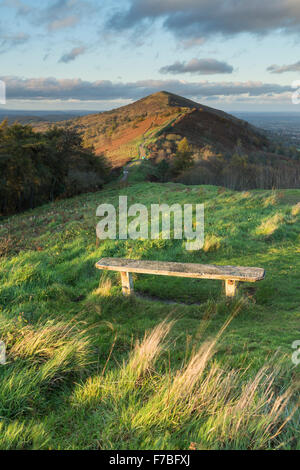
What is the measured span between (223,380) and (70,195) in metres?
34.4

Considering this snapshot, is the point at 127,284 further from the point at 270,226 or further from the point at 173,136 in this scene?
the point at 173,136

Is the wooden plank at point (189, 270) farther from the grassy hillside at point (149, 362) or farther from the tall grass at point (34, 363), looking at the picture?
the tall grass at point (34, 363)

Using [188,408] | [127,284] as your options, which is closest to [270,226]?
[127,284]

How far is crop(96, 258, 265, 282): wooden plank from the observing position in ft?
16.4

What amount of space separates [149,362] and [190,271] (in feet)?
7.22

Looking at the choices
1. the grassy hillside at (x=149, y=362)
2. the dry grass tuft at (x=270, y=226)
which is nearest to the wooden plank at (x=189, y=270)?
the grassy hillside at (x=149, y=362)

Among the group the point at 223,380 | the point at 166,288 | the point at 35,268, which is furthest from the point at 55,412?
the point at 35,268

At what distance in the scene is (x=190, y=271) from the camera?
5266mm

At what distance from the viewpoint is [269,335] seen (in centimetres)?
415

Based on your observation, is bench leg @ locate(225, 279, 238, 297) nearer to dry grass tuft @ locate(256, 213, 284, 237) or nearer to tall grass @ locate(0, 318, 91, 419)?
tall grass @ locate(0, 318, 91, 419)

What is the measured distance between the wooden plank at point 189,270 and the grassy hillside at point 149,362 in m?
0.46

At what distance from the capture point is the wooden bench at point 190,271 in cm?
501

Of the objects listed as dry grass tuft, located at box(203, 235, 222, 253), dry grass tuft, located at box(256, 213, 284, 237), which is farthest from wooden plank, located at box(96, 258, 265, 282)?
dry grass tuft, located at box(256, 213, 284, 237)

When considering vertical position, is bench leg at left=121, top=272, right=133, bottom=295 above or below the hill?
below
